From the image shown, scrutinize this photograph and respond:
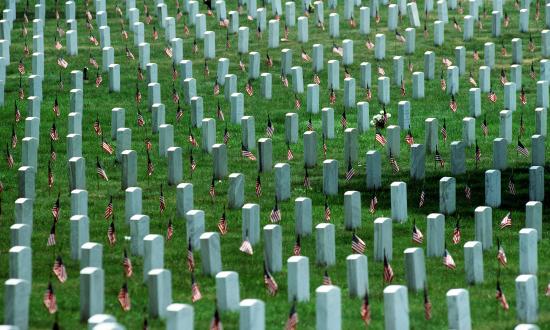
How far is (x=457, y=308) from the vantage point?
500 inches

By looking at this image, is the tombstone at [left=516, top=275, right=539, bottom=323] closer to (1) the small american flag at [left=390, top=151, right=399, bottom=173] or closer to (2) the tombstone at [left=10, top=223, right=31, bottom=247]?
(2) the tombstone at [left=10, top=223, right=31, bottom=247]

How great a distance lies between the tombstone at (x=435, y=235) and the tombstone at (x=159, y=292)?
300 cm

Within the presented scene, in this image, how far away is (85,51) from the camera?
26062mm

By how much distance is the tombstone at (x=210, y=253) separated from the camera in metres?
14.7

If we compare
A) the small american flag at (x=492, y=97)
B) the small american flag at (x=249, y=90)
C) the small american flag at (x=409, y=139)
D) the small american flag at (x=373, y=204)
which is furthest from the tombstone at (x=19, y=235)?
the small american flag at (x=492, y=97)

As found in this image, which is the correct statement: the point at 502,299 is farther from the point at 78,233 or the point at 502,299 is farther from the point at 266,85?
the point at 266,85

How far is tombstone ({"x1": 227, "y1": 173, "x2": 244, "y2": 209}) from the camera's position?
17.5 metres

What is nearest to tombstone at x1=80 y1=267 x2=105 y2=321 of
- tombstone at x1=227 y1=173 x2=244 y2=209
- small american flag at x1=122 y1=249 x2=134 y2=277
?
small american flag at x1=122 y1=249 x2=134 y2=277

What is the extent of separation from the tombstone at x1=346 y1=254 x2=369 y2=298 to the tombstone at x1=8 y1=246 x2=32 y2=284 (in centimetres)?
265

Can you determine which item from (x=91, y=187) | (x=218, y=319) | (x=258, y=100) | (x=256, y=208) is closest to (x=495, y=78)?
(x=258, y=100)

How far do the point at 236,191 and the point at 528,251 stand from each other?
152 inches

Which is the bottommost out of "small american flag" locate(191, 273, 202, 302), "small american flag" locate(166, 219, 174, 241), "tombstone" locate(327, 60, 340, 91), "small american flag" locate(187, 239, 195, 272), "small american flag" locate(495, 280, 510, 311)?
"small american flag" locate(495, 280, 510, 311)

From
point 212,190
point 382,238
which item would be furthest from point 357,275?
point 212,190

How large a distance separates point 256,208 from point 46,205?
119 inches
